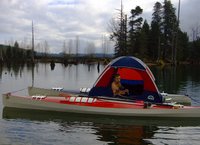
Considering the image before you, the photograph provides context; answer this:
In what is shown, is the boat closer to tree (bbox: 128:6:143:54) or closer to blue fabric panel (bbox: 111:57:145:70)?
blue fabric panel (bbox: 111:57:145:70)

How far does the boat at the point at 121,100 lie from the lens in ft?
47.8

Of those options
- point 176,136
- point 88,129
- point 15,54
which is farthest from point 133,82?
point 15,54

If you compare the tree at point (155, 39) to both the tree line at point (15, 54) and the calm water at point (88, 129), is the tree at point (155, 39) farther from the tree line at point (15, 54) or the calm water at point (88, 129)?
the calm water at point (88, 129)

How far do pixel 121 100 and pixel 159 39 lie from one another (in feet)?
220

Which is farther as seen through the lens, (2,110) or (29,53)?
(29,53)

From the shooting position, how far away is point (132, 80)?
17.4 metres

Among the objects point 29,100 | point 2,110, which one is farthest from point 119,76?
point 2,110

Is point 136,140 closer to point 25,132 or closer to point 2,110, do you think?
point 25,132

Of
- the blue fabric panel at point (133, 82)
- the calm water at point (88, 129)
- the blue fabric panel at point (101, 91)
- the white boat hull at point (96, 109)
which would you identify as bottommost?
the calm water at point (88, 129)

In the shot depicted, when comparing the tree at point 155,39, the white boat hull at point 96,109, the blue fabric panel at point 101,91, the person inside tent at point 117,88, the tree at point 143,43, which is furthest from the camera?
the tree at point 155,39

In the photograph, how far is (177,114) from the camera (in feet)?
47.6

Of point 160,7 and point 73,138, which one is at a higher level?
point 160,7

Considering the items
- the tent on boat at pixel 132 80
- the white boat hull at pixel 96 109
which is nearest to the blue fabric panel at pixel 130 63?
the tent on boat at pixel 132 80

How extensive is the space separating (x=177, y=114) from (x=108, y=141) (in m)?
4.42
